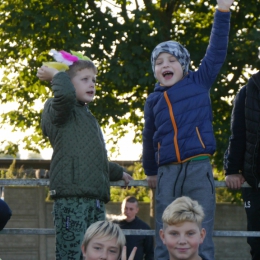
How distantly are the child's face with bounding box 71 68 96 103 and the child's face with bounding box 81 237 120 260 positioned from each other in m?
1.21

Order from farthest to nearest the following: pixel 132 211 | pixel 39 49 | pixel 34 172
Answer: pixel 34 172 → pixel 39 49 → pixel 132 211

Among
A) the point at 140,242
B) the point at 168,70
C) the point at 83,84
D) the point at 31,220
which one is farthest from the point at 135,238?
the point at 31,220

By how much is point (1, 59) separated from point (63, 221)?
38.7ft

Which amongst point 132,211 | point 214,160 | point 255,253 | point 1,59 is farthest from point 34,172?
point 255,253

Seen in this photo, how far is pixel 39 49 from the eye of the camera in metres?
16.1

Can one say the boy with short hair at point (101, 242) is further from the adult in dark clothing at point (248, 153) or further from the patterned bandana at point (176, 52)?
the patterned bandana at point (176, 52)

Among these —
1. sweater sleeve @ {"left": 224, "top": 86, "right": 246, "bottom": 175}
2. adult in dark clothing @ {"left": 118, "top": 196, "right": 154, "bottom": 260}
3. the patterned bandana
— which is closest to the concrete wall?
adult in dark clothing @ {"left": 118, "top": 196, "right": 154, "bottom": 260}

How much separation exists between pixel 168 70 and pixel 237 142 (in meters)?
0.69

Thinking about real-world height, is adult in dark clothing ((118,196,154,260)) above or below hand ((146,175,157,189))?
below

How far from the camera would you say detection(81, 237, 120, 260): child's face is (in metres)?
4.98

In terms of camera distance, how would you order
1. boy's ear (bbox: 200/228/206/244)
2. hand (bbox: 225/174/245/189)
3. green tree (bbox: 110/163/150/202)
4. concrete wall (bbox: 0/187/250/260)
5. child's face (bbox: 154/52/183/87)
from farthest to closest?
1. green tree (bbox: 110/163/150/202)
2. concrete wall (bbox: 0/187/250/260)
3. hand (bbox: 225/174/245/189)
4. child's face (bbox: 154/52/183/87)
5. boy's ear (bbox: 200/228/206/244)

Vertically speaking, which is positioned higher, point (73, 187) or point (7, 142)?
point (7, 142)

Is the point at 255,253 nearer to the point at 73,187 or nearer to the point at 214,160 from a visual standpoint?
the point at 73,187

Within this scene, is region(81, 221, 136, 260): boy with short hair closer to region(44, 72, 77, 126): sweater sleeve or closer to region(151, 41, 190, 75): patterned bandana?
region(44, 72, 77, 126): sweater sleeve
